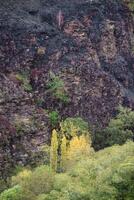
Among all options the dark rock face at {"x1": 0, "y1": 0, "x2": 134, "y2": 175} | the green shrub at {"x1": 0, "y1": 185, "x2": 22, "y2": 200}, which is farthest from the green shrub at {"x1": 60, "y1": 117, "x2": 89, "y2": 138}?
the green shrub at {"x1": 0, "y1": 185, "x2": 22, "y2": 200}

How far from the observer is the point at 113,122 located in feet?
191

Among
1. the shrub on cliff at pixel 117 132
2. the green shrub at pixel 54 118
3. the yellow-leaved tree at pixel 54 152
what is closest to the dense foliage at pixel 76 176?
the yellow-leaved tree at pixel 54 152

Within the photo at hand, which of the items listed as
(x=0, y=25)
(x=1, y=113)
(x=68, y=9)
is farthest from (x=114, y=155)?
(x=68, y=9)

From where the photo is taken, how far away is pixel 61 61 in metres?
59.6

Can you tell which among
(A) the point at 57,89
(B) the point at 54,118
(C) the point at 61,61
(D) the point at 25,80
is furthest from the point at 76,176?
(C) the point at 61,61

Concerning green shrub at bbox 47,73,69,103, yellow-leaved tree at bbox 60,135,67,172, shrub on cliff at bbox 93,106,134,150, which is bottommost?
shrub on cliff at bbox 93,106,134,150

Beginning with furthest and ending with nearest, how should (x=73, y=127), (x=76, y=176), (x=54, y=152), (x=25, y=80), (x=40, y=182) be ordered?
(x=25, y=80), (x=73, y=127), (x=54, y=152), (x=40, y=182), (x=76, y=176)

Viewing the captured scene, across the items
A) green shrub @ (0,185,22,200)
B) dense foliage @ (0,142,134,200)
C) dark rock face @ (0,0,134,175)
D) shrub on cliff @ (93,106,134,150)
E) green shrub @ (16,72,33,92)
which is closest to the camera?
dense foliage @ (0,142,134,200)

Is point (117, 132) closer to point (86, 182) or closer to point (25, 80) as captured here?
point (25, 80)

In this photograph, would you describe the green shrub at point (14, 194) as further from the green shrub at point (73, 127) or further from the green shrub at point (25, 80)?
the green shrub at point (25, 80)

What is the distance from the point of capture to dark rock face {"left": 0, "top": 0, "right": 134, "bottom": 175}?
177 ft

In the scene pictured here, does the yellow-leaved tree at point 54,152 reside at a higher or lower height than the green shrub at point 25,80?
lower

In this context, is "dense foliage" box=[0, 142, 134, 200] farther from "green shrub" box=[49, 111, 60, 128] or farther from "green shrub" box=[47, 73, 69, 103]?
"green shrub" box=[47, 73, 69, 103]

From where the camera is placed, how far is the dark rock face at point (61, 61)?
53812mm
